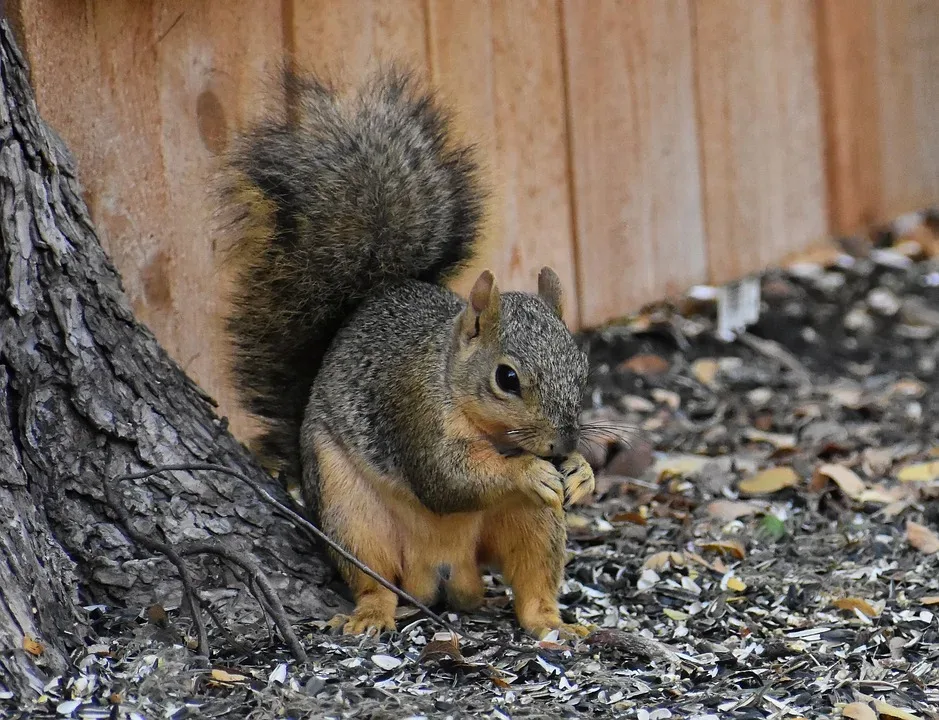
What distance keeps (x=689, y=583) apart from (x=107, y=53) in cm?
176

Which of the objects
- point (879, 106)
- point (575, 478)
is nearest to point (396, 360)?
point (575, 478)

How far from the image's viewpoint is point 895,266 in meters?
5.86

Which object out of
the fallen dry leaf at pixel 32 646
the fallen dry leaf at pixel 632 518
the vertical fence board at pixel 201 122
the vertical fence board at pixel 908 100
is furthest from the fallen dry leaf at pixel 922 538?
→ the vertical fence board at pixel 908 100

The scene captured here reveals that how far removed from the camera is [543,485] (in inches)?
99.9

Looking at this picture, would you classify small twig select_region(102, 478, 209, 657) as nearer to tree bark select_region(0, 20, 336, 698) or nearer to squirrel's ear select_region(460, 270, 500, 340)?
tree bark select_region(0, 20, 336, 698)

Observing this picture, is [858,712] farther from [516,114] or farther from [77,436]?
[516,114]

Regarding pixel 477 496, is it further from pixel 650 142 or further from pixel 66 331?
pixel 650 142

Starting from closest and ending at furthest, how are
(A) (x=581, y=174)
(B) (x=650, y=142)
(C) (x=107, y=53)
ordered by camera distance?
(C) (x=107, y=53) → (A) (x=581, y=174) → (B) (x=650, y=142)

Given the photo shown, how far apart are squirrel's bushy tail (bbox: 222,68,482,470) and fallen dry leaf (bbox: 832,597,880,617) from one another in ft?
3.81

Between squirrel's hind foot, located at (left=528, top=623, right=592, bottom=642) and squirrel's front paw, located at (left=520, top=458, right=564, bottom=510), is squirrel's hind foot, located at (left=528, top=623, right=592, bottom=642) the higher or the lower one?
the lower one

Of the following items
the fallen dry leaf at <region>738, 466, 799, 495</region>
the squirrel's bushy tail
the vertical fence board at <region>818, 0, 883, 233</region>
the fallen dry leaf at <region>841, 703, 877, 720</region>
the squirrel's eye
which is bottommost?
the fallen dry leaf at <region>841, 703, 877, 720</region>

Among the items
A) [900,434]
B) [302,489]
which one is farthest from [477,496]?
[900,434]

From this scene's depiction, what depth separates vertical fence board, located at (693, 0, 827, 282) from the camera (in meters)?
4.93

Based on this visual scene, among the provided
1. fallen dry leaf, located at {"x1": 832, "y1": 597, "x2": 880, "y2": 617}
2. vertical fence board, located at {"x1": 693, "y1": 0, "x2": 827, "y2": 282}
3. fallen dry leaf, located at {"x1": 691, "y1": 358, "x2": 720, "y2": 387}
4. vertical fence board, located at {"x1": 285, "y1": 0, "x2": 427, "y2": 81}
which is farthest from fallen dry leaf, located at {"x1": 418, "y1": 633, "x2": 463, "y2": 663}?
vertical fence board, located at {"x1": 693, "y1": 0, "x2": 827, "y2": 282}
